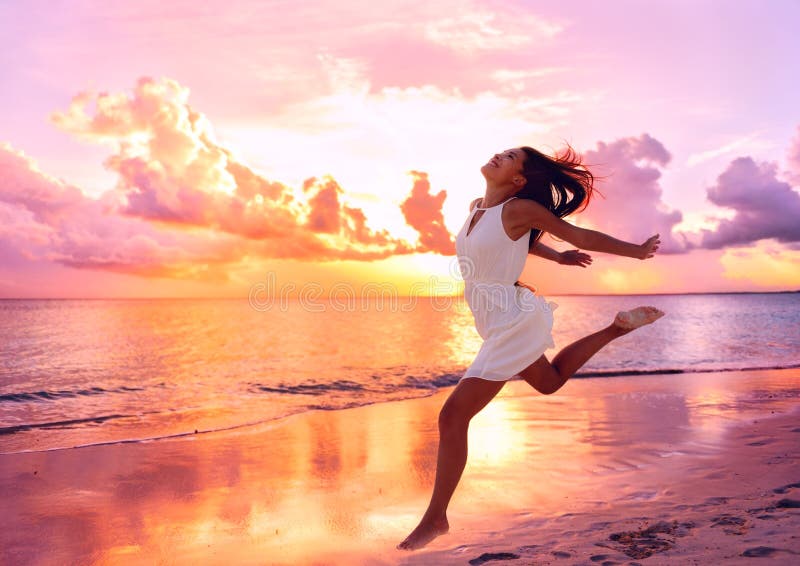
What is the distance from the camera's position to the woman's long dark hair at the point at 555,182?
3.66 meters

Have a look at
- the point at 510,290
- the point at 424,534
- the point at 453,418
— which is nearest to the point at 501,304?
the point at 510,290

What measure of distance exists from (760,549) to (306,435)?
596 cm

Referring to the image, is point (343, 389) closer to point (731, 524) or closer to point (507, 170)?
point (731, 524)

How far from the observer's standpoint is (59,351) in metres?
26.6

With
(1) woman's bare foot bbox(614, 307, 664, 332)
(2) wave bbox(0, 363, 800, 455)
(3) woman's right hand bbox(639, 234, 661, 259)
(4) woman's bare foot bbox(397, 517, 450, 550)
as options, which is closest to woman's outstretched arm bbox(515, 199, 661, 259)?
(3) woman's right hand bbox(639, 234, 661, 259)

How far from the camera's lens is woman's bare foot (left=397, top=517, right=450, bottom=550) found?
11.5 ft

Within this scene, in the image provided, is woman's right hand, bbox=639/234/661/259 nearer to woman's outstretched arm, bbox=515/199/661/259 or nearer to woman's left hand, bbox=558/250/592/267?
woman's outstretched arm, bbox=515/199/661/259

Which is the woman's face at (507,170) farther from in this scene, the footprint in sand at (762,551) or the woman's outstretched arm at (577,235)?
the footprint in sand at (762,551)

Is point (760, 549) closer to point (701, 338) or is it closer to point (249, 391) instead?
point (249, 391)

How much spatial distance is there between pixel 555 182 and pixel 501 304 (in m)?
0.78

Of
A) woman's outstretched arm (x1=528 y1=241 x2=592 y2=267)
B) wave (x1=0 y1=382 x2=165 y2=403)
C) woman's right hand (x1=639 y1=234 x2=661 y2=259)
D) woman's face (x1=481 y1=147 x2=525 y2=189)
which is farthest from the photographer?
wave (x1=0 y1=382 x2=165 y2=403)

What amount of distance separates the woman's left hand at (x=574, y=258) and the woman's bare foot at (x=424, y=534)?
5.48ft

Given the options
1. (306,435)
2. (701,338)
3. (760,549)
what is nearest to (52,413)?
(306,435)

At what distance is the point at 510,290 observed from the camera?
3.52 m
